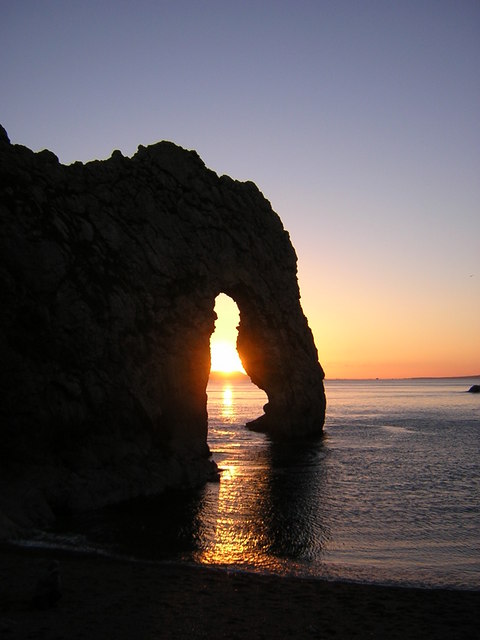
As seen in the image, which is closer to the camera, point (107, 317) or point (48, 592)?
point (48, 592)

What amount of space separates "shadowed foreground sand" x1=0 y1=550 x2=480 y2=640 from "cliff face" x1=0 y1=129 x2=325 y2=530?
668 centimetres

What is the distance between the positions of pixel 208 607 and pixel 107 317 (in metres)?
17.3

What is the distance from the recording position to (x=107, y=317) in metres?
26.9

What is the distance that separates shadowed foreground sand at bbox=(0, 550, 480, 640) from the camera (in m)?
11.3

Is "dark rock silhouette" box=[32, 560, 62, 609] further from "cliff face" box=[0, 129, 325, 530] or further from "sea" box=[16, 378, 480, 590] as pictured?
"cliff face" box=[0, 129, 325, 530]

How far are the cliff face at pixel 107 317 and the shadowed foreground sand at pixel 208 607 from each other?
263 inches

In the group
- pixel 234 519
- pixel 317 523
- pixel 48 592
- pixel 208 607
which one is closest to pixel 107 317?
pixel 234 519

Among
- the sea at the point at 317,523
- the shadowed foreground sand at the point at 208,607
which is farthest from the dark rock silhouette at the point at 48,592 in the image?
the sea at the point at 317,523

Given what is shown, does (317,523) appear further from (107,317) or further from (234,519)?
(107,317)

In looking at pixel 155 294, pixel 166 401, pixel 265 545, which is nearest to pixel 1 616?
pixel 265 545

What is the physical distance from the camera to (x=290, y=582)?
15070 millimetres

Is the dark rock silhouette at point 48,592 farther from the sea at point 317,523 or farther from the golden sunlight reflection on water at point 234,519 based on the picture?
the golden sunlight reflection on water at point 234,519

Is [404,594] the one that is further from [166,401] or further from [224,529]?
[166,401]

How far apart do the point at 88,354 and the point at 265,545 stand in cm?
1304
